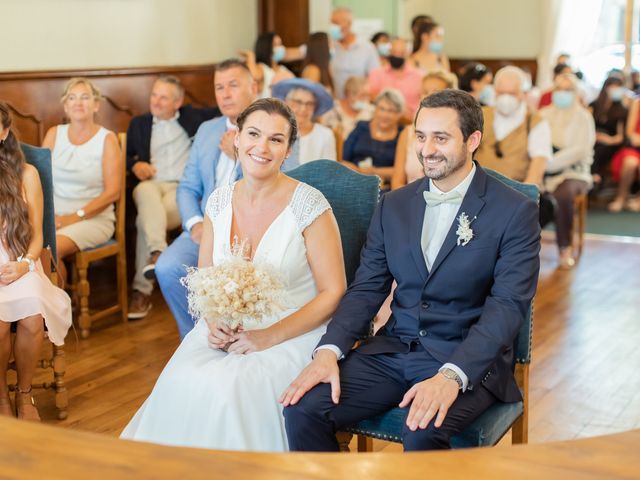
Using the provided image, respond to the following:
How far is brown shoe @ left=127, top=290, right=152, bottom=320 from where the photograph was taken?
5.16 meters

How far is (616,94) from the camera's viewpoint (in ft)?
29.0

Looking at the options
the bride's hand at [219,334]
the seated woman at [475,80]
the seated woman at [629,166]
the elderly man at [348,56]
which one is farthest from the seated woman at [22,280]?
the seated woman at [629,166]

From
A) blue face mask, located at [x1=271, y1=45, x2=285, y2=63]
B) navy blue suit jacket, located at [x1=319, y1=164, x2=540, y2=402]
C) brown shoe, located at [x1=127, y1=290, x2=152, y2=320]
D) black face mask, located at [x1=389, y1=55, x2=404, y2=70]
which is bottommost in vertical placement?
brown shoe, located at [x1=127, y1=290, x2=152, y2=320]

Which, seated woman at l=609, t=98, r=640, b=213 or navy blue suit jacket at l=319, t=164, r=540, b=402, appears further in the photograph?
seated woman at l=609, t=98, r=640, b=213

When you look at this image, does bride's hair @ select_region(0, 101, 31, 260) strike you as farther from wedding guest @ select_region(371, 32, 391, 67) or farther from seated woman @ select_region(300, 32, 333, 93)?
wedding guest @ select_region(371, 32, 391, 67)

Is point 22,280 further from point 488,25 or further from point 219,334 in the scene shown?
point 488,25

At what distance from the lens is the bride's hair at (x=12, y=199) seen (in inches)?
140

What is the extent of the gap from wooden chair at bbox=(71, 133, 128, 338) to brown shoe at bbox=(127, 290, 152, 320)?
6cm

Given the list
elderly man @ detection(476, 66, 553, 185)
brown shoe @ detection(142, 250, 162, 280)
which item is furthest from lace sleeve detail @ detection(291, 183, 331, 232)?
elderly man @ detection(476, 66, 553, 185)

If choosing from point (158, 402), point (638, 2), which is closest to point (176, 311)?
point (158, 402)

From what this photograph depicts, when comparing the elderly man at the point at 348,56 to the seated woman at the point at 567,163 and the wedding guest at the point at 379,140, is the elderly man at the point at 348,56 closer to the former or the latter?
the seated woman at the point at 567,163

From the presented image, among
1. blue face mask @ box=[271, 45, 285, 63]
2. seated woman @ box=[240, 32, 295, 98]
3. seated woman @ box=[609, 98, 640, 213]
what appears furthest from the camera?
seated woman @ box=[609, 98, 640, 213]

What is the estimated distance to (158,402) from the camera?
274 cm

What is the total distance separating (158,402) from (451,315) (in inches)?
34.8
